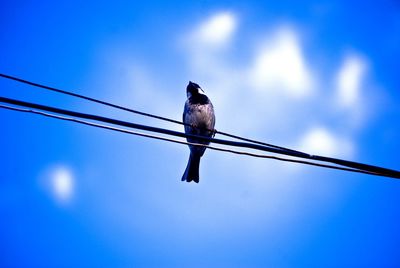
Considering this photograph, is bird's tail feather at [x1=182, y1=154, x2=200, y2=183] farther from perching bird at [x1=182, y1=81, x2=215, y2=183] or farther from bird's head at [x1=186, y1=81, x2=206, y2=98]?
bird's head at [x1=186, y1=81, x2=206, y2=98]

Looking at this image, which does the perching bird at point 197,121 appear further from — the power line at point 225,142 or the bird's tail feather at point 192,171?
the power line at point 225,142

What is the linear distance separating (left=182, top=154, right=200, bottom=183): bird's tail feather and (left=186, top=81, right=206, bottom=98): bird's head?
176 cm

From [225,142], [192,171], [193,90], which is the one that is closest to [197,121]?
[193,90]

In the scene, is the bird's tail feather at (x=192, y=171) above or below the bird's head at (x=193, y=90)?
below

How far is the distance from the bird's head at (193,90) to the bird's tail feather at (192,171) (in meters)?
1.76

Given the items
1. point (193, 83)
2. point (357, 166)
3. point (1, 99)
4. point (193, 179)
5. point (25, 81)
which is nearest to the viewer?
point (1, 99)

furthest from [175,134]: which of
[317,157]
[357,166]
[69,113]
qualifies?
[357,166]

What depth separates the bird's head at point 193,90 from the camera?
7574 millimetres

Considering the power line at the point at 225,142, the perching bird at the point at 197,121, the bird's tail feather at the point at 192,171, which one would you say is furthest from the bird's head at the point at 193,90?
the power line at the point at 225,142

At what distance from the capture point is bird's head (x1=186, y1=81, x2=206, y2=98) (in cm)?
Result: 757

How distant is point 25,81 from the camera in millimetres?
3420

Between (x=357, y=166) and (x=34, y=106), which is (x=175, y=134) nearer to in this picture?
(x=34, y=106)

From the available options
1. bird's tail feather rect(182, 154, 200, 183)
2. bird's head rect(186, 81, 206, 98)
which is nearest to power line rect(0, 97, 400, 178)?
bird's tail feather rect(182, 154, 200, 183)

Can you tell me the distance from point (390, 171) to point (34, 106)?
3.15m
